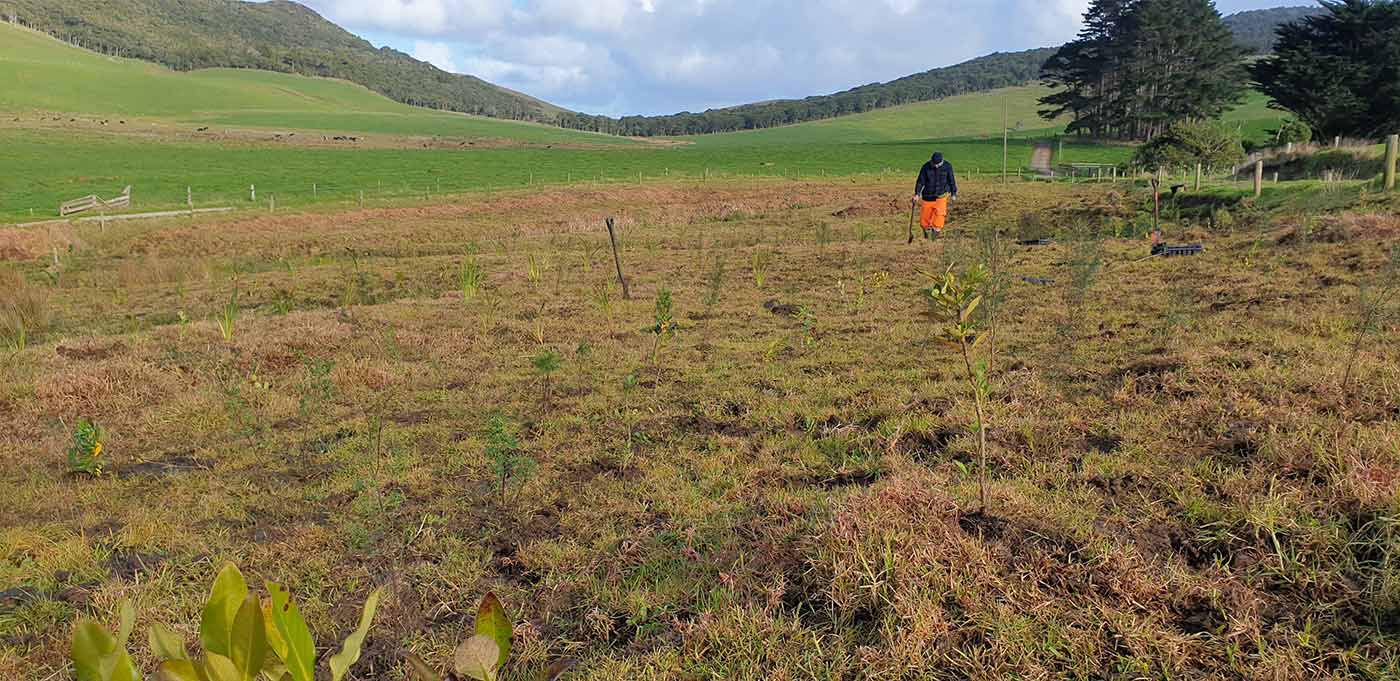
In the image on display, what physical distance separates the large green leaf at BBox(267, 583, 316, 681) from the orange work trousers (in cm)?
1296

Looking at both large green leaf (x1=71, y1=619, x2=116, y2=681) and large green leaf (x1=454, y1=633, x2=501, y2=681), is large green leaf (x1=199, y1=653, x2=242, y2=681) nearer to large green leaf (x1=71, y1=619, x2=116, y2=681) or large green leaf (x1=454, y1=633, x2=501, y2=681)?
large green leaf (x1=71, y1=619, x2=116, y2=681)

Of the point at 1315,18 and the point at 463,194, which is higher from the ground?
the point at 1315,18

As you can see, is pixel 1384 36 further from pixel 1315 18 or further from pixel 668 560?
pixel 668 560

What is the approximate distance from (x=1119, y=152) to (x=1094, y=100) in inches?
432

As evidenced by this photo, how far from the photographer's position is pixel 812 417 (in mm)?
4824

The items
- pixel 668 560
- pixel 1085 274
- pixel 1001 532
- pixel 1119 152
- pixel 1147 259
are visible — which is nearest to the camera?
pixel 1001 532

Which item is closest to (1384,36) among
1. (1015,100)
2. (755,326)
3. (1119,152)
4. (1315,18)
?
(1315,18)

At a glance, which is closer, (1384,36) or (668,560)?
(668,560)

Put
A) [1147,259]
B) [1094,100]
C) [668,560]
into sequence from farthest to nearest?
[1094,100] < [1147,259] < [668,560]

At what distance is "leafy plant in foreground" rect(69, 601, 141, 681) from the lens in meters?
1.04

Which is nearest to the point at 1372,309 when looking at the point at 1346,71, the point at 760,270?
the point at 760,270

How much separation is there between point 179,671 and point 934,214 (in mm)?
13465

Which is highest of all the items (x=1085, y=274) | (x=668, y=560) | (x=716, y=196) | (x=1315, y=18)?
(x=1315, y=18)

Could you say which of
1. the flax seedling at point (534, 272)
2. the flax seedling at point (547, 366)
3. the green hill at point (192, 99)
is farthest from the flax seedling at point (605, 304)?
the green hill at point (192, 99)
